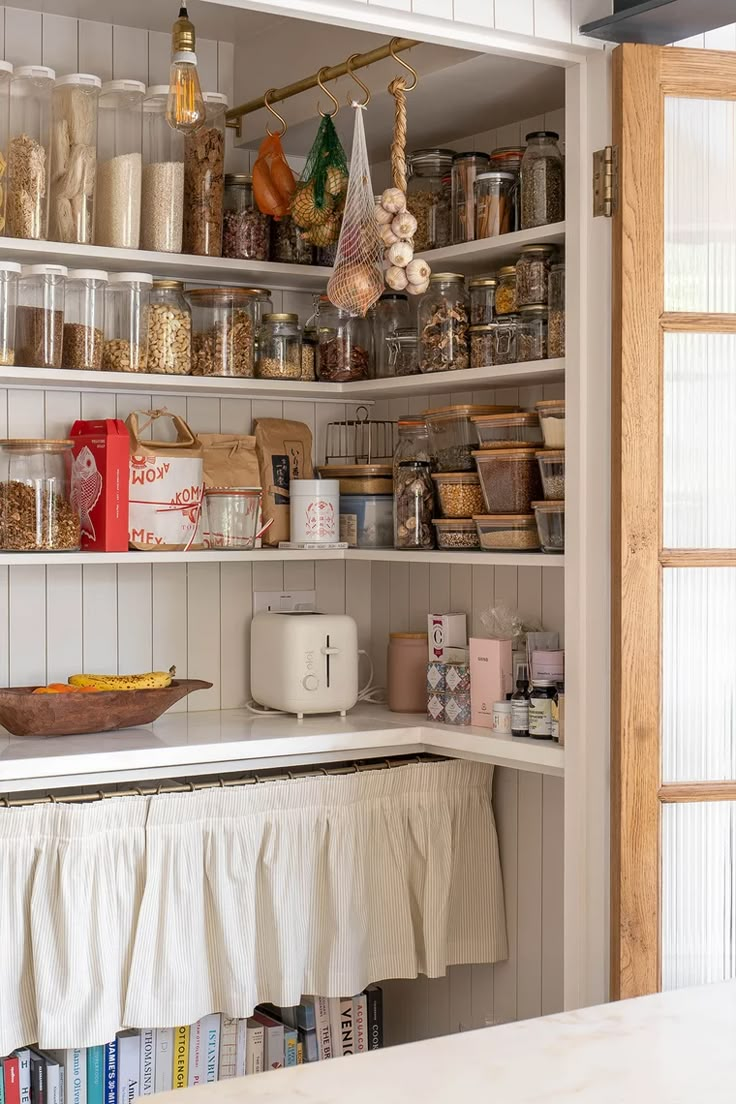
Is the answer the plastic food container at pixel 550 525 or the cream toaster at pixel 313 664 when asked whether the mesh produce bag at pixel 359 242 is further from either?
the cream toaster at pixel 313 664

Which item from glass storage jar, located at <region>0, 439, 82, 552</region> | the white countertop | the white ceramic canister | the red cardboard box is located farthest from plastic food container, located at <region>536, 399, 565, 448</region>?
the white countertop

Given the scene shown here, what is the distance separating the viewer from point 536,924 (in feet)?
10.2

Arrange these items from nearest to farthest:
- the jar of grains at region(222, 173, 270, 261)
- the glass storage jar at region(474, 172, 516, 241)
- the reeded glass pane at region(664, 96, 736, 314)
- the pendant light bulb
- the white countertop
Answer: the white countertop < the pendant light bulb < the reeded glass pane at region(664, 96, 736, 314) < the glass storage jar at region(474, 172, 516, 241) < the jar of grains at region(222, 173, 270, 261)

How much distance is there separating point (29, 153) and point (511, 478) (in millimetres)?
1278

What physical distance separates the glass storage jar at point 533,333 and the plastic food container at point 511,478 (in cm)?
21

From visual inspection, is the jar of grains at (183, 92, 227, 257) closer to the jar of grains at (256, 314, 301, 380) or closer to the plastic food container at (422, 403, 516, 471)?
the jar of grains at (256, 314, 301, 380)

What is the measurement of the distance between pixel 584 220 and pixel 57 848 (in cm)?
165

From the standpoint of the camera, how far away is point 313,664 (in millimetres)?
3176

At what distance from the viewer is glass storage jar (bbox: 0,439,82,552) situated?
9.39 ft

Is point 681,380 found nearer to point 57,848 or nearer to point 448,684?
point 448,684

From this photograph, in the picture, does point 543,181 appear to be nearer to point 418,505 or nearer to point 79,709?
point 418,505

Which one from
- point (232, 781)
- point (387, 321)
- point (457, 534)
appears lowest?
point (232, 781)

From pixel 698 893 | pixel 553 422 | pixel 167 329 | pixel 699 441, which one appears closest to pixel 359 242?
pixel 553 422

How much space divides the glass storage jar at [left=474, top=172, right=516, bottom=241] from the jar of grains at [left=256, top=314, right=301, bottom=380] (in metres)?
0.58
